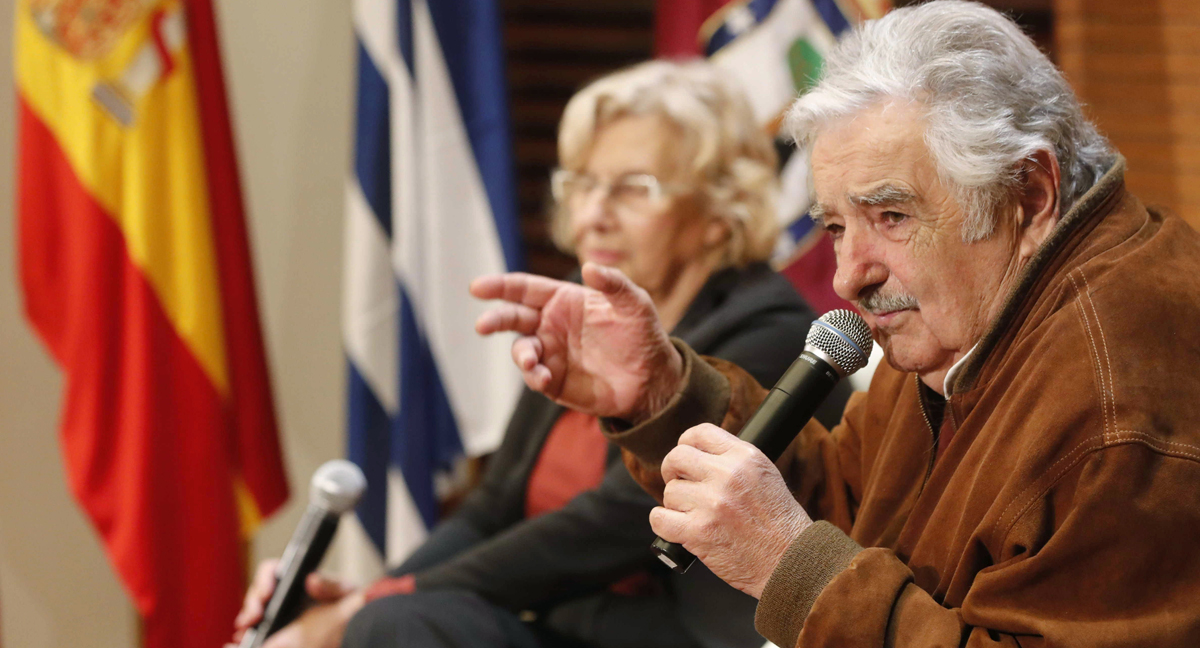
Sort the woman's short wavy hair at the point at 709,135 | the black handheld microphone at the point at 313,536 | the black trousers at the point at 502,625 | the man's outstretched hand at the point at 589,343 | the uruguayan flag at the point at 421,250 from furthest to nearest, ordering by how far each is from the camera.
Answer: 1. the uruguayan flag at the point at 421,250
2. the woman's short wavy hair at the point at 709,135
3. the black handheld microphone at the point at 313,536
4. the black trousers at the point at 502,625
5. the man's outstretched hand at the point at 589,343

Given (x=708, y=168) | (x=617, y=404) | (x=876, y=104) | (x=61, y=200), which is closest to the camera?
(x=876, y=104)

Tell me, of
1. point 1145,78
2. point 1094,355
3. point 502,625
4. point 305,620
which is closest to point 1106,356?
point 1094,355

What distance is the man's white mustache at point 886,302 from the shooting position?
3.49 feet

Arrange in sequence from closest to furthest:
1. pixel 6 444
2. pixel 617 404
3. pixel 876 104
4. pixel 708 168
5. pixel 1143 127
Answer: pixel 876 104
pixel 617 404
pixel 708 168
pixel 6 444
pixel 1143 127

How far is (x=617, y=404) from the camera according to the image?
133 centimetres

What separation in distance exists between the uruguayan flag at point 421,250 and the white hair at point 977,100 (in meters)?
1.75

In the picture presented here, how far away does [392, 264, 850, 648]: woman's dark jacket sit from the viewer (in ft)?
5.34

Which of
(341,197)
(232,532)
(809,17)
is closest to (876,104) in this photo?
(809,17)

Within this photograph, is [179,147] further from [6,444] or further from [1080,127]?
[1080,127]

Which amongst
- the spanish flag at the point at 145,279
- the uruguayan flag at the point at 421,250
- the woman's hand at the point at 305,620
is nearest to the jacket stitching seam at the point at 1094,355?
the woman's hand at the point at 305,620

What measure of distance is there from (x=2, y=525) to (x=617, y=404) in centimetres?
209

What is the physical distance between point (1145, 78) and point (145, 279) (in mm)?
2724

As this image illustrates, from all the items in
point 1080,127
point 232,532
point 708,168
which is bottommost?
point 232,532

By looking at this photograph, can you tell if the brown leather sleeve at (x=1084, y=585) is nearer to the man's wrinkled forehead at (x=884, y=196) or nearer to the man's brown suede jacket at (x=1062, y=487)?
the man's brown suede jacket at (x=1062, y=487)
